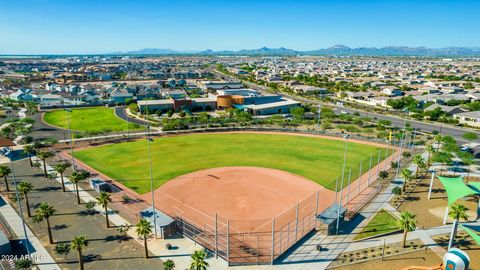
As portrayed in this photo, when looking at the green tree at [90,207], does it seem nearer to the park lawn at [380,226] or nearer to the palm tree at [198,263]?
the palm tree at [198,263]

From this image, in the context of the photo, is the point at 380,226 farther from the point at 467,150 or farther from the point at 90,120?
the point at 90,120

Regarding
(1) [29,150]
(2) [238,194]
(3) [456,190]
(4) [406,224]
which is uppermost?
(3) [456,190]

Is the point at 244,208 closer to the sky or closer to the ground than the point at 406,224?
closer to the ground

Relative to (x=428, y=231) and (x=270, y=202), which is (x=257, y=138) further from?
(x=428, y=231)

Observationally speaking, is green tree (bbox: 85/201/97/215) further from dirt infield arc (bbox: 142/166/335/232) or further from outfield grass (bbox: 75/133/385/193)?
outfield grass (bbox: 75/133/385/193)

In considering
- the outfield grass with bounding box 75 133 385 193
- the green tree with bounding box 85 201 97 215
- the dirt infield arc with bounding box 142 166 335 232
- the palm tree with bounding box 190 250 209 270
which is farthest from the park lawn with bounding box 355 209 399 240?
the green tree with bounding box 85 201 97 215

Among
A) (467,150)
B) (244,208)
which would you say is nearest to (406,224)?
(244,208)
